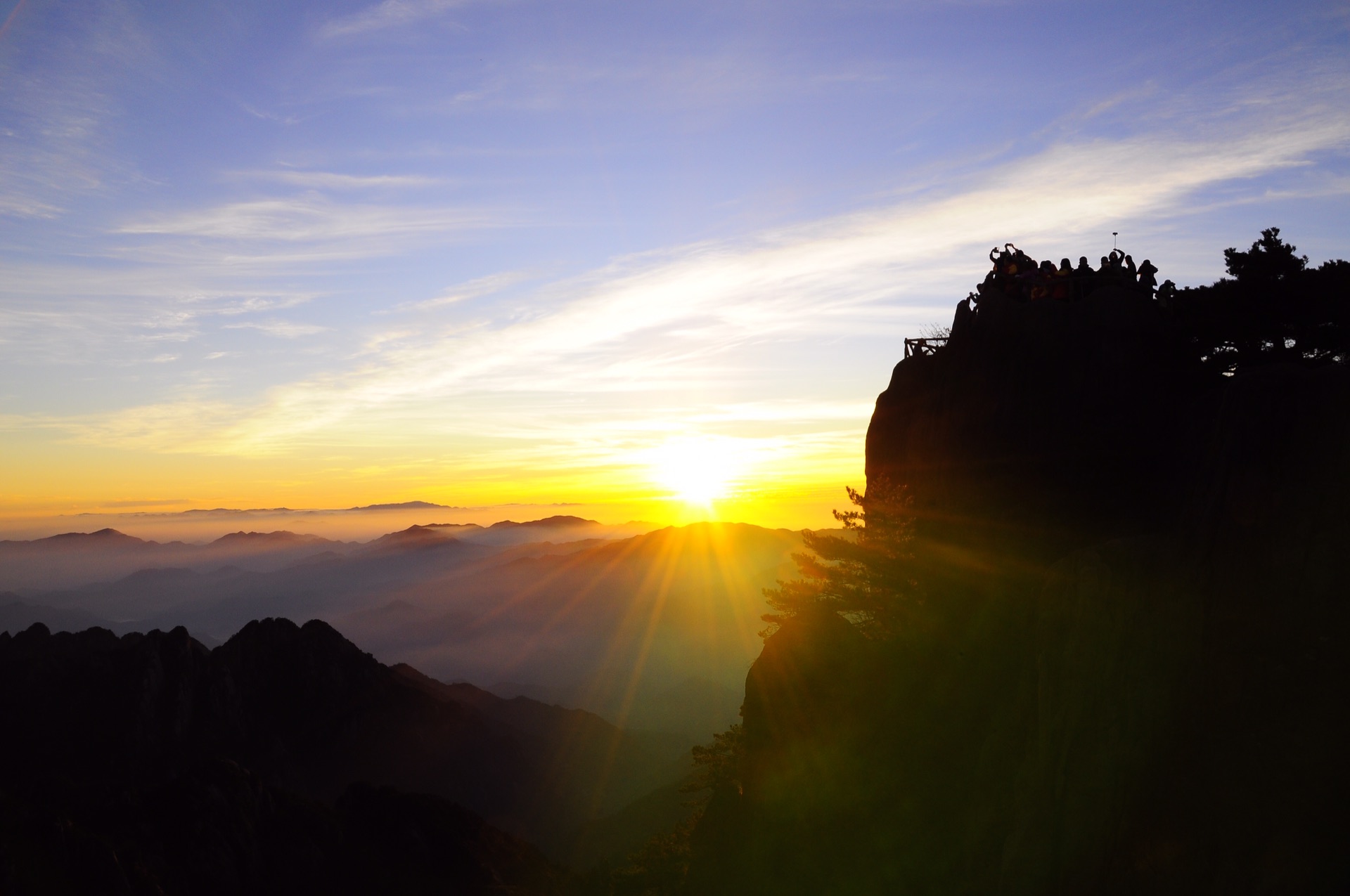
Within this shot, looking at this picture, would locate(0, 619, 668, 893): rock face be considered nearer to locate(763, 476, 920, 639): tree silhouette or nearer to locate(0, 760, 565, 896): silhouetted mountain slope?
locate(0, 760, 565, 896): silhouetted mountain slope

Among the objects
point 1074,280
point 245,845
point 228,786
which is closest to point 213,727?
point 228,786

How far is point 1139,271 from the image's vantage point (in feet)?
123

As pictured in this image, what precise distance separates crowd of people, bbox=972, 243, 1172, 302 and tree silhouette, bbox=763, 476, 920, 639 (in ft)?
38.1

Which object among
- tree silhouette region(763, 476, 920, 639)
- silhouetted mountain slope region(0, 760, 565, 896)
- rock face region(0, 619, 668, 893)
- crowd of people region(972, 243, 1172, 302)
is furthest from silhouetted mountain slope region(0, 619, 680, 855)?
crowd of people region(972, 243, 1172, 302)

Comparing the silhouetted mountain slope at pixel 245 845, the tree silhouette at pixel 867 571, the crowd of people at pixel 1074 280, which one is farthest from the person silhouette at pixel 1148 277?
the silhouetted mountain slope at pixel 245 845

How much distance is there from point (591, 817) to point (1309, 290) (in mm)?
192867

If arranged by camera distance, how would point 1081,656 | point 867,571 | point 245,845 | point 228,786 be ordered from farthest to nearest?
1. point 228,786
2. point 245,845
3. point 867,571
4. point 1081,656

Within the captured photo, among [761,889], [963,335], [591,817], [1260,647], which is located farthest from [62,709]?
[1260,647]

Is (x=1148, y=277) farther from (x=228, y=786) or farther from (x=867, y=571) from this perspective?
(x=228, y=786)

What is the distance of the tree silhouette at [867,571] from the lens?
136 feet

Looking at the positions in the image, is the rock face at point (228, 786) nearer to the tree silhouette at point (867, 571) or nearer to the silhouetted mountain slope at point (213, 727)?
the silhouetted mountain slope at point (213, 727)

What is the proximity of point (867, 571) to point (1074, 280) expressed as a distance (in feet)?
57.4

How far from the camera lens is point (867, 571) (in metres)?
43.1

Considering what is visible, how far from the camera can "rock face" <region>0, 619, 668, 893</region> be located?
10100 cm
